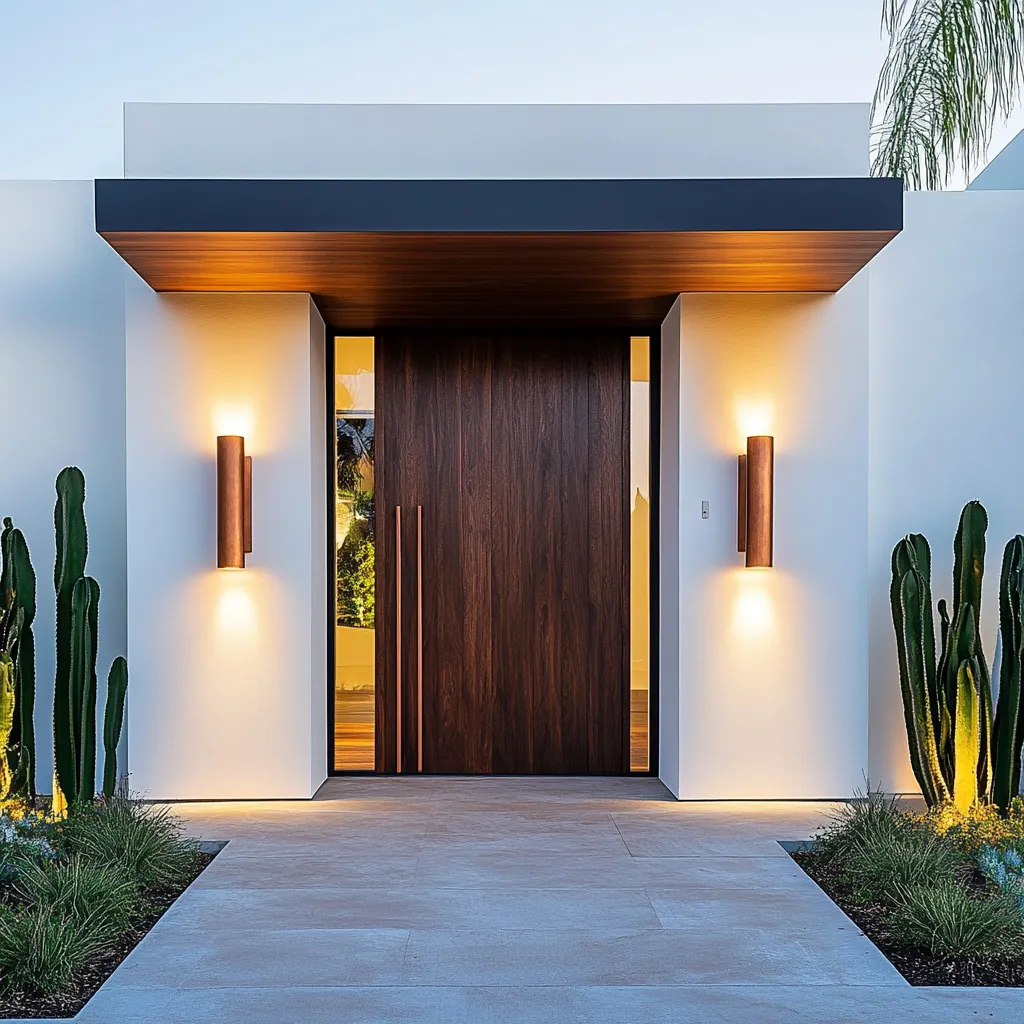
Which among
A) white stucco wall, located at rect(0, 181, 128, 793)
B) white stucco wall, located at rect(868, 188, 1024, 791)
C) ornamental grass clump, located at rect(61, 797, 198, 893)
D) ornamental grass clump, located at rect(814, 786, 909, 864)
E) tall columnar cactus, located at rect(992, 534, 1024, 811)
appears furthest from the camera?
white stucco wall, located at rect(0, 181, 128, 793)

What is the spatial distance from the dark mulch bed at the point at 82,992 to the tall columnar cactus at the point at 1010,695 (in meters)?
4.09

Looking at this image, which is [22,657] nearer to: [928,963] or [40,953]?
[40,953]

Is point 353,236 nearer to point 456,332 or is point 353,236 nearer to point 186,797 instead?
point 456,332

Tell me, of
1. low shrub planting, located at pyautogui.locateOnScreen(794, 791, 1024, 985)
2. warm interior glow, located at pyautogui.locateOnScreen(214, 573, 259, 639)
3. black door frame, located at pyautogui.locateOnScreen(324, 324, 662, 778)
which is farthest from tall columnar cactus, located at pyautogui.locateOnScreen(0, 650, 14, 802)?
low shrub planting, located at pyautogui.locateOnScreen(794, 791, 1024, 985)

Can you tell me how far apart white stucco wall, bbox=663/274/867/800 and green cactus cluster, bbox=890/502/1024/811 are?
607 millimetres

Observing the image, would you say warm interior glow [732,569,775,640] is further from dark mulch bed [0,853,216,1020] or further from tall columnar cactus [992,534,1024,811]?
dark mulch bed [0,853,216,1020]

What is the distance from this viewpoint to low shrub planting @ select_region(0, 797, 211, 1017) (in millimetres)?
3646

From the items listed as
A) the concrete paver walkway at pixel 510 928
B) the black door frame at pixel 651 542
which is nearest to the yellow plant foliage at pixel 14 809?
the concrete paver walkway at pixel 510 928

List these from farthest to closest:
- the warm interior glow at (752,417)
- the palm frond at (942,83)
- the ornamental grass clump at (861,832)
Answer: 1. the palm frond at (942,83)
2. the warm interior glow at (752,417)
3. the ornamental grass clump at (861,832)

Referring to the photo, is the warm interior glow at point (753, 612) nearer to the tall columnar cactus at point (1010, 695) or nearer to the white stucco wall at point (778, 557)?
the white stucco wall at point (778, 557)

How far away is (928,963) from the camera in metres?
3.93

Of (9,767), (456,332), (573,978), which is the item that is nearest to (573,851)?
(573,978)

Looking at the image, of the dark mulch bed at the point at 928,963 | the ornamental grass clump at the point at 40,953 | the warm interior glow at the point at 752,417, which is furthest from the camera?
the warm interior glow at the point at 752,417

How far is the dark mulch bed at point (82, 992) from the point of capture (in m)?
3.51
